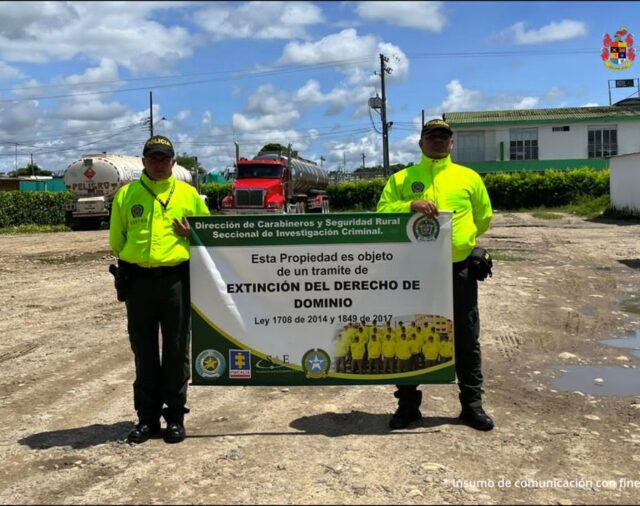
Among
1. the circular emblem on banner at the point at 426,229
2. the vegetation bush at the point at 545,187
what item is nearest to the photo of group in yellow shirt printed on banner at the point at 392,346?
the circular emblem on banner at the point at 426,229

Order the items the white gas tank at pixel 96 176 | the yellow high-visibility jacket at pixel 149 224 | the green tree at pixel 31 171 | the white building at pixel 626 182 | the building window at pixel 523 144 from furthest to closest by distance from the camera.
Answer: the green tree at pixel 31 171, the building window at pixel 523 144, the white gas tank at pixel 96 176, the white building at pixel 626 182, the yellow high-visibility jacket at pixel 149 224

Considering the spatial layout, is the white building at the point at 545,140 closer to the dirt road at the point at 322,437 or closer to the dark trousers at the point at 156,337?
the dirt road at the point at 322,437

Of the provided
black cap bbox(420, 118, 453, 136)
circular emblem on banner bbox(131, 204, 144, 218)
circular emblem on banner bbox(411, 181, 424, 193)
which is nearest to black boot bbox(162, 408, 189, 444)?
circular emblem on banner bbox(131, 204, 144, 218)

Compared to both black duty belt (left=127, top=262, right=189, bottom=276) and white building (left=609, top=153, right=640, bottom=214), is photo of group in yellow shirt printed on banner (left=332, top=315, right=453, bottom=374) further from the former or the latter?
white building (left=609, top=153, right=640, bottom=214)

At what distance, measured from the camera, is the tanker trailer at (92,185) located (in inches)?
1171

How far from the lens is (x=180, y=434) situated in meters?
4.46

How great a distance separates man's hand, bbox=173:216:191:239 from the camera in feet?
14.6

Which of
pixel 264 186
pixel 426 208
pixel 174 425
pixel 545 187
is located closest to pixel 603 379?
pixel 426 208

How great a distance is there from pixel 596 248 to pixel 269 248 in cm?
1421

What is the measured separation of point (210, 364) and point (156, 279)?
2.54 feet

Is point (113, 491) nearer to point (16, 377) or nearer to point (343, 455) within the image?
point (343, 455)

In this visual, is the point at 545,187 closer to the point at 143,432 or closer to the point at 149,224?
the point at 149,224

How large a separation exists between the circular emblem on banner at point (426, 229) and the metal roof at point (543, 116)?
146 ft

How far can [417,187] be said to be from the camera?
4598mm
